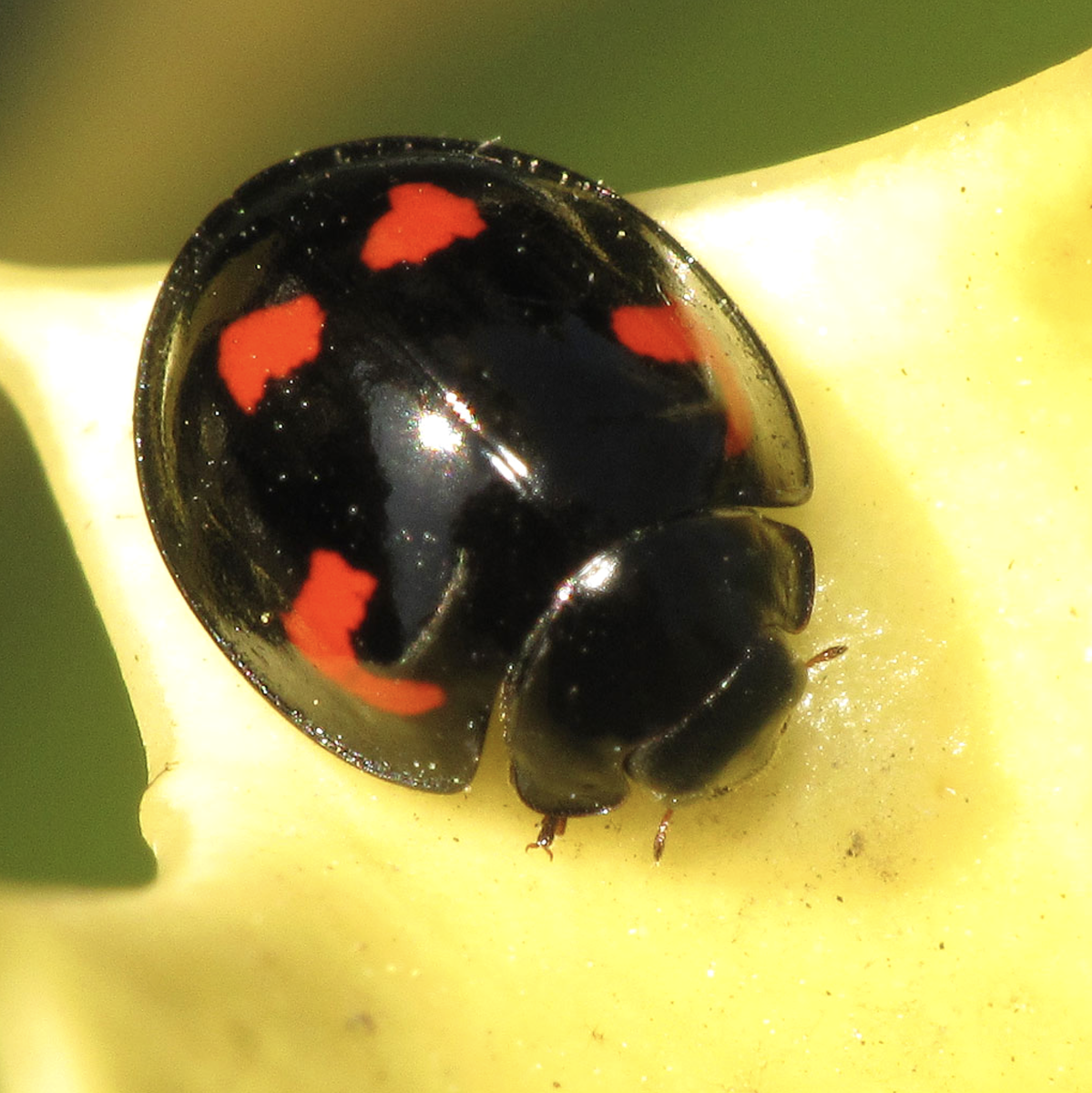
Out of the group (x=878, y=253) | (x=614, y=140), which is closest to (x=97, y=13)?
(x=614, y=140)

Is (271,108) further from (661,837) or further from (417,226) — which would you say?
(661,837)

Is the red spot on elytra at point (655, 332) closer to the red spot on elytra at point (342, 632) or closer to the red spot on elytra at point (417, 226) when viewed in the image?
the red spot on elytra at point (417, 226)

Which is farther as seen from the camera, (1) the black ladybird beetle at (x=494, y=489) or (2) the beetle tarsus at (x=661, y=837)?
(2) the beetle tarsus at (x=661, y=837)

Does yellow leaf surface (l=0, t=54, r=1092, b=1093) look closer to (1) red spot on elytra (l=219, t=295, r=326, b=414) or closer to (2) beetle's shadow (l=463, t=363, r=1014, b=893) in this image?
(2) beetle's shadow (l=463, t=363, r=1014, b=893)

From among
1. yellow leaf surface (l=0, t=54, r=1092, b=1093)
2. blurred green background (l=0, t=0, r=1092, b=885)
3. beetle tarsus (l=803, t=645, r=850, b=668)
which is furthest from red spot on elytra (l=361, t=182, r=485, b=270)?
blurred green background (l=0, t=0, r=1092, b=885)

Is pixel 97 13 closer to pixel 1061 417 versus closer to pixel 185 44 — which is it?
pixel 185 44

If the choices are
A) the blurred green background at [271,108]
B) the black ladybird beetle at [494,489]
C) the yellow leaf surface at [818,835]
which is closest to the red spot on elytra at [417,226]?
the black ladybird beetle at [494,489]

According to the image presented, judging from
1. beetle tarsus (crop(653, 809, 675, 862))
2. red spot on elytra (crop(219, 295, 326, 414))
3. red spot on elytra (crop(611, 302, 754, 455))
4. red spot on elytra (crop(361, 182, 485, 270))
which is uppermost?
red spot on elytra (crop(361, 182, 485, 270))
